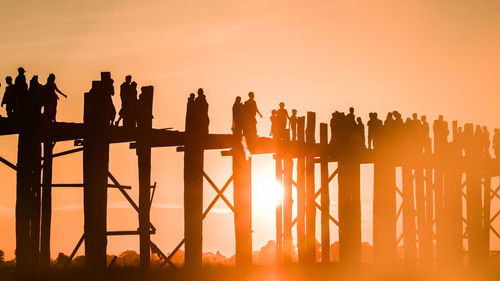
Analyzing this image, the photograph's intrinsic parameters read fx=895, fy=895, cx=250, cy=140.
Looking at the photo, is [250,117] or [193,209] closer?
[193,209]

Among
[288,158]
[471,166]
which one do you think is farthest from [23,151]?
[471,166]

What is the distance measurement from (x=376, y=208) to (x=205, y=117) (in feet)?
21.3

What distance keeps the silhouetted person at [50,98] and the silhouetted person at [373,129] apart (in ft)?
25.4

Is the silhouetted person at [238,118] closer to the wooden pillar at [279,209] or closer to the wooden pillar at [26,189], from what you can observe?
the wooden pillar at [279,209]

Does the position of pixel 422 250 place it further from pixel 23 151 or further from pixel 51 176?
pixel 23 151

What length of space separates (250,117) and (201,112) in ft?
7.45

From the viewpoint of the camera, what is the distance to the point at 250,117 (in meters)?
19.3

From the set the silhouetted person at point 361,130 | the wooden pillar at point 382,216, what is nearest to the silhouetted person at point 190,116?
the silhouetted person at point 361,130

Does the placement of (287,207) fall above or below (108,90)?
below

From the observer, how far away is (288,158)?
21.1 meters

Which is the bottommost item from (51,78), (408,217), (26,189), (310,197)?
(408,217)

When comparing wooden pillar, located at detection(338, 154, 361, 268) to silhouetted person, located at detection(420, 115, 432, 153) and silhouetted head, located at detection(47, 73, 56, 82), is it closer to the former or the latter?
silhouetted person, located at detection(420, 115, 432, 153)

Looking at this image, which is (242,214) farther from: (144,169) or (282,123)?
(282,123)

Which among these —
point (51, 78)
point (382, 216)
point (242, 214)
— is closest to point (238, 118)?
point (242, 214)
